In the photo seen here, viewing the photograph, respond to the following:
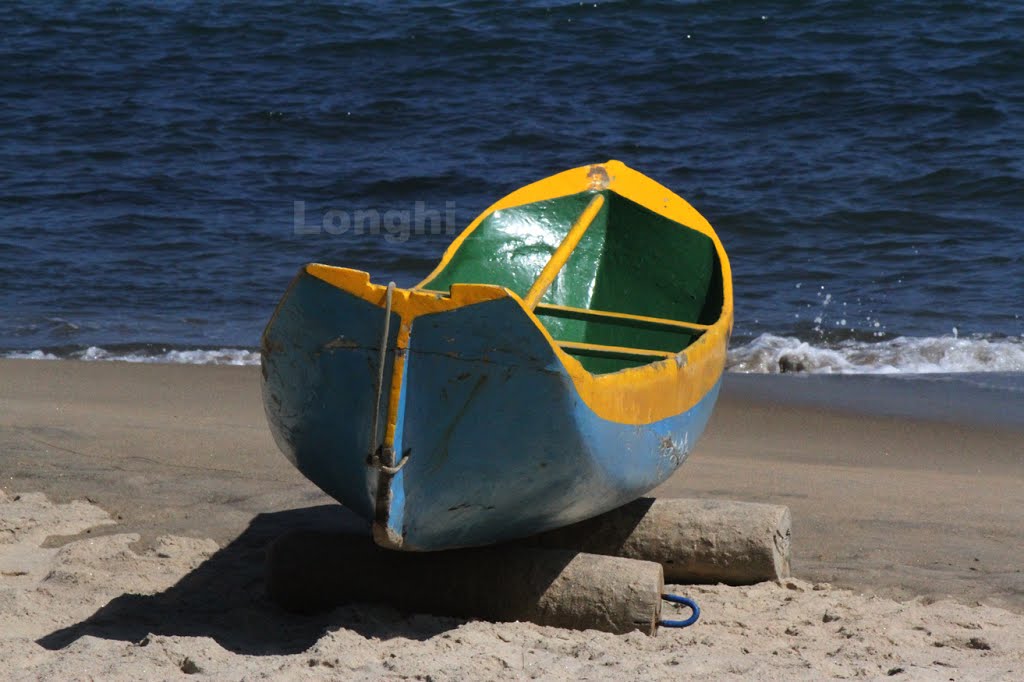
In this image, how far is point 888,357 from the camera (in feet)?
24.5

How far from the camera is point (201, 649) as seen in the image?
323 centimetres

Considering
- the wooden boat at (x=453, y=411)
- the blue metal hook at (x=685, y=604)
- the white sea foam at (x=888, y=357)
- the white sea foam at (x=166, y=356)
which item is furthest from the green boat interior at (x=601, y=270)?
the white sea foam at (x=166, y=356)

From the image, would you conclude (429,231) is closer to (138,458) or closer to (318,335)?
(138,458)

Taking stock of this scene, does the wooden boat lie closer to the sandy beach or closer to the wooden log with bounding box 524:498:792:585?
the wooden log with bounding box 524:498:792:585

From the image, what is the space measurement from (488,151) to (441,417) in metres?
10.1

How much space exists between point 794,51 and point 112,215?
823cm

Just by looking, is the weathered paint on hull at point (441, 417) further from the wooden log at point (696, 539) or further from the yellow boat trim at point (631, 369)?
the wooden log at point (696, 539)

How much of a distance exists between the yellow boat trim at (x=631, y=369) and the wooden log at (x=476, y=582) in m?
0.48

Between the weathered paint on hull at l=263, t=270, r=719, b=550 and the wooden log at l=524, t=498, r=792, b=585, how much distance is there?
0.56 m

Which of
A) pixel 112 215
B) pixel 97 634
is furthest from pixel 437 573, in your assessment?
pixel 112 215

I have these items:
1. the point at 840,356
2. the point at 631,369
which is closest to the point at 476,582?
the point at 631,369

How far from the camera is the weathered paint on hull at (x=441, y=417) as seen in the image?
3.03 metres

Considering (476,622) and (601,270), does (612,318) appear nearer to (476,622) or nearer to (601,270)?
(601,270)

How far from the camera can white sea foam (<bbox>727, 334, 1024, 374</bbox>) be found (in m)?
7.24
